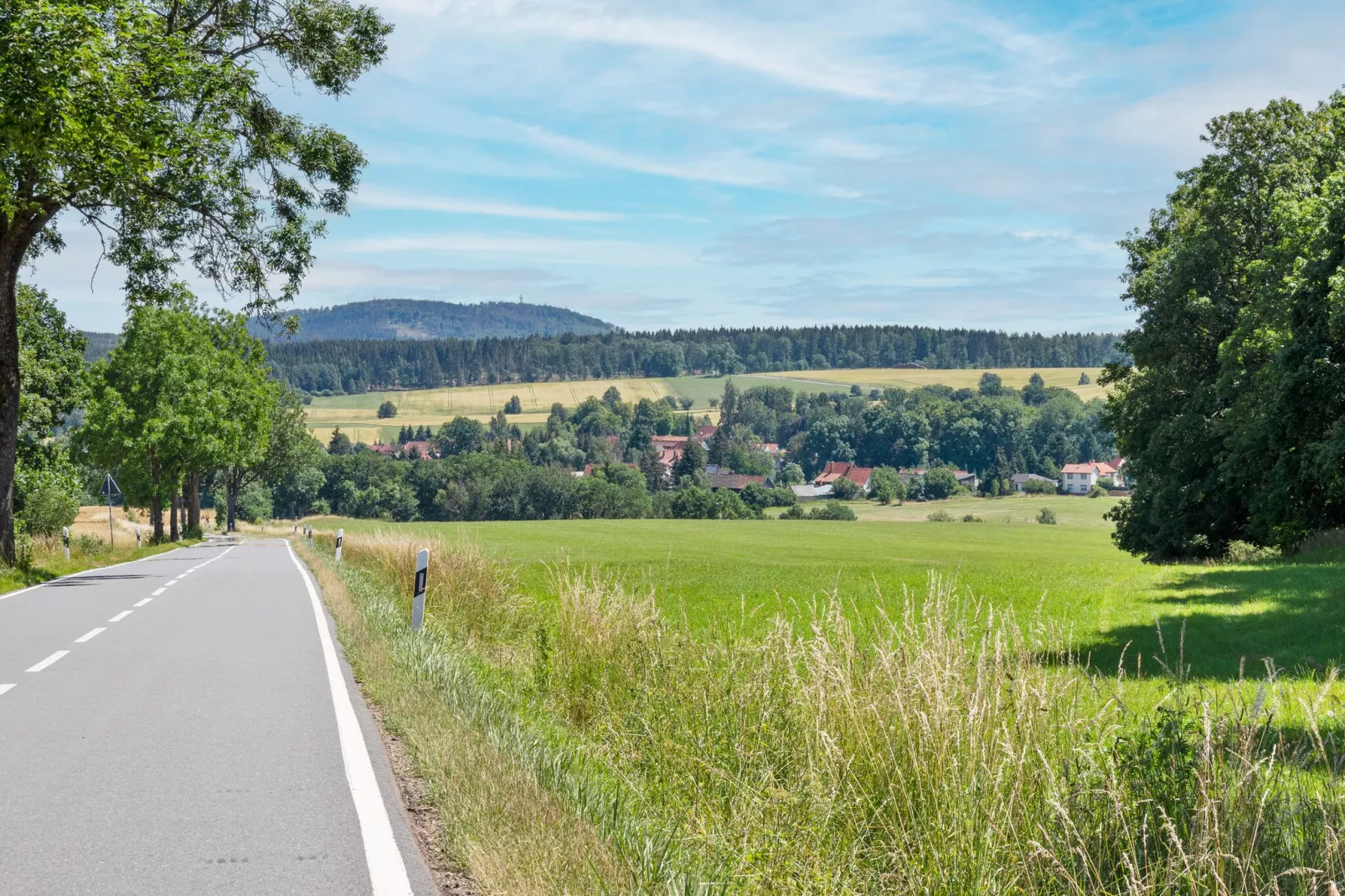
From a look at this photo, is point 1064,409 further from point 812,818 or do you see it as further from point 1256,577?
point 812,818

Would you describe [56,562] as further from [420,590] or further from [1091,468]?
[1091,468]

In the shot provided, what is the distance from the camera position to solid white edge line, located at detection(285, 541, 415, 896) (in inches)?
193

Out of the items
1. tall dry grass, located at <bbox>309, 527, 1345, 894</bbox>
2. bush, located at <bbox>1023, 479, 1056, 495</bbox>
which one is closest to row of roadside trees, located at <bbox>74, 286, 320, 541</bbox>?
tall dry grass, located at <bbox>309, 527, 1345, 894</bbox>

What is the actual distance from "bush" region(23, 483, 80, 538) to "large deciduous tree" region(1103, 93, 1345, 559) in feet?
133

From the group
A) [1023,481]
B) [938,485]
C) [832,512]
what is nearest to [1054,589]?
[832,512]

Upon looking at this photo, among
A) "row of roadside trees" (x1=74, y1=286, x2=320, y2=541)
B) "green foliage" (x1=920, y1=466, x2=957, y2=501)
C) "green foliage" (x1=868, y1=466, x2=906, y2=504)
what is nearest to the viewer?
"row of roadside trees" (x1=74, y1=286, x2=320, y2=541)

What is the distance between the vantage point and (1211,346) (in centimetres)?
3691

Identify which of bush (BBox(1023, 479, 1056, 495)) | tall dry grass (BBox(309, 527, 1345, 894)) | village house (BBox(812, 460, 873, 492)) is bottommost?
bush (BBox(1023, 479, 1056, 495))

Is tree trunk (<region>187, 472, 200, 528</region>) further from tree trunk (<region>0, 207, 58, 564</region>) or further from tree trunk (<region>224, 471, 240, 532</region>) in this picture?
tree trunk (<region>0, 207, 58, 564</region>)

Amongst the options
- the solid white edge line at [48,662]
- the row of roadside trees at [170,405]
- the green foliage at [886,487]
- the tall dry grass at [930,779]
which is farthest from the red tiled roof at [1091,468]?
the tall dry grass at [930,779]

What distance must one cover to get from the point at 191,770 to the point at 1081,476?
6684 inches

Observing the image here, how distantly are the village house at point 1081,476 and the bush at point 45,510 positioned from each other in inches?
5338

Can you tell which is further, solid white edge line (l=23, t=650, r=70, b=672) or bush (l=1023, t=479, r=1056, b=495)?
bush (l=1023, t=479, r=1056, b=495)

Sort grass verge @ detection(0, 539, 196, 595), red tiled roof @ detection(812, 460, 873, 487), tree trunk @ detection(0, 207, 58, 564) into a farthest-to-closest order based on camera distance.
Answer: red tiled roof @ detection(812, 460, 873, 487) → tree trunk @ detection(0, 207, 58, 564) → grass verge @ detection(0, 539, 196, 595)
